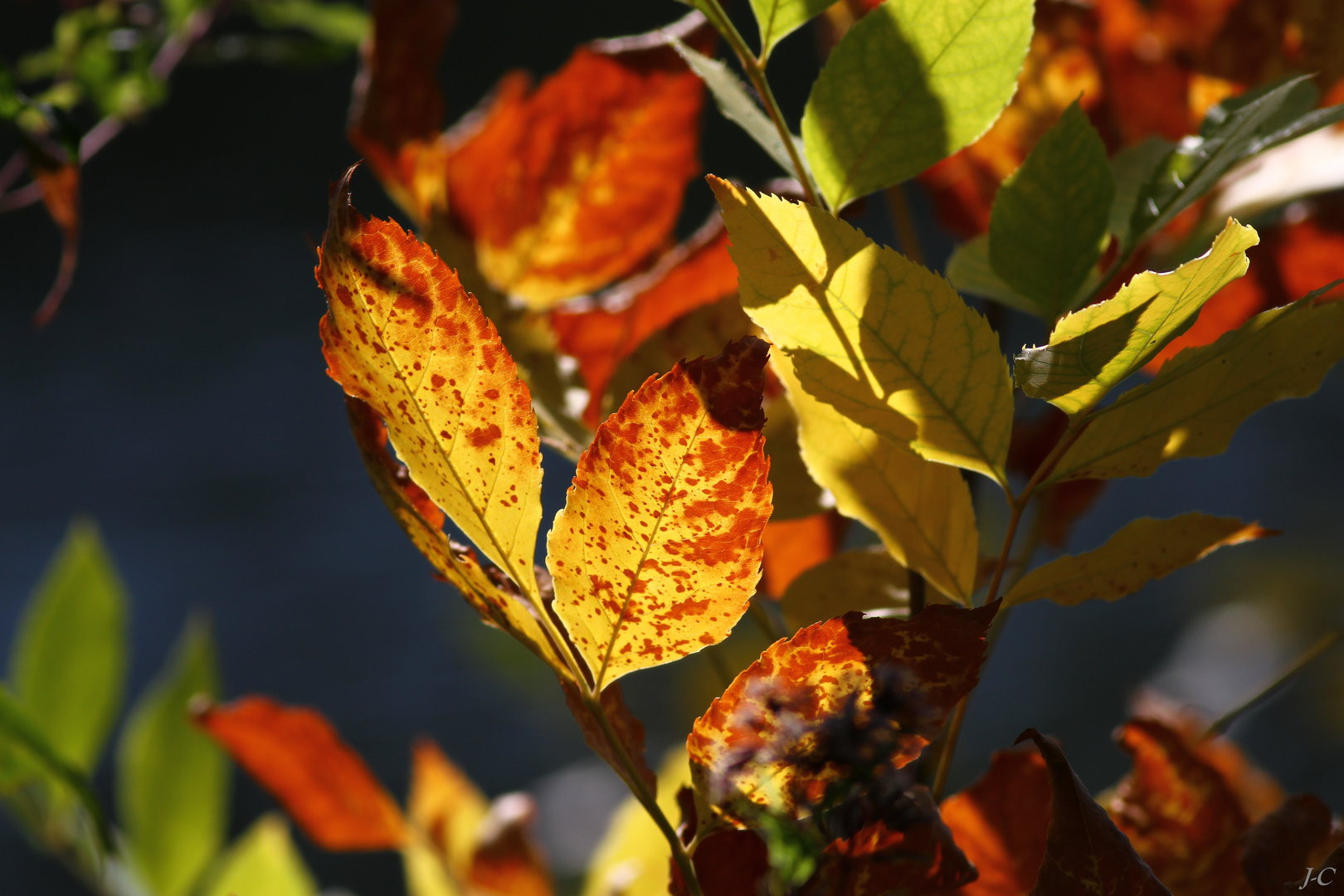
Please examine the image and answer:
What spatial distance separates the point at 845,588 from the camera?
0.21m

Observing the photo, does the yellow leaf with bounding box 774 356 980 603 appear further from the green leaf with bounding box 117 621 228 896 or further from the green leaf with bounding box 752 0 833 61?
the green leaf with bounding box 117 621 228 896

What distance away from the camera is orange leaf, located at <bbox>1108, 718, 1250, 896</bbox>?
0.74 ft

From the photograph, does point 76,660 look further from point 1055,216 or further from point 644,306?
point 1055,216

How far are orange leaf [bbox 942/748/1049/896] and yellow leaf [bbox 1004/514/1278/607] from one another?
0.05 m

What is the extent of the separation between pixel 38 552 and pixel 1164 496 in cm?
227

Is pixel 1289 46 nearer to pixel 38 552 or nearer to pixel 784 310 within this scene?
pixel 784 310

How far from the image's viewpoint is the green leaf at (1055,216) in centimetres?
18

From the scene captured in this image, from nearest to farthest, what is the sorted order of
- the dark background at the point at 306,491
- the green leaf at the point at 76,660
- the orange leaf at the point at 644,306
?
the orange leaf at the point at 644,306
the green leaf at the point at 76,660
the dark background at the point at 306,491

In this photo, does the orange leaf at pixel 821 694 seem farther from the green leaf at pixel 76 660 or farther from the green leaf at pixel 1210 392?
the green leaf at pixel 76 660

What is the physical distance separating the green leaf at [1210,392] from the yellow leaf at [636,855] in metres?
0.18

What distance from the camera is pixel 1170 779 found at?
226 mm

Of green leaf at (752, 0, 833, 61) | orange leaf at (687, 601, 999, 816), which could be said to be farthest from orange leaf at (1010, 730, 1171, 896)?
green leaf at (752, 0, 833, 61)

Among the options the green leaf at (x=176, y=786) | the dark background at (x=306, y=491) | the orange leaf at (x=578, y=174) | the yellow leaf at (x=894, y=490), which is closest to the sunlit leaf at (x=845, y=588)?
the yellow leaf at (x=894, y=490)

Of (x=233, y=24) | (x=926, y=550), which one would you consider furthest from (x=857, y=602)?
(x=233, y=24)
